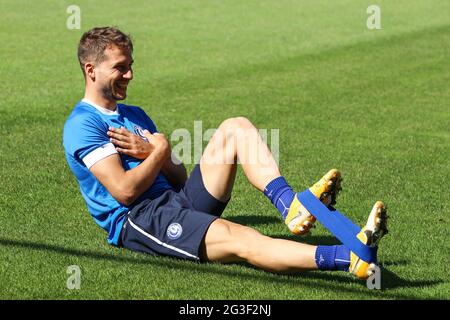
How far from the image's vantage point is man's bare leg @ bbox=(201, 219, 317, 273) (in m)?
6.61

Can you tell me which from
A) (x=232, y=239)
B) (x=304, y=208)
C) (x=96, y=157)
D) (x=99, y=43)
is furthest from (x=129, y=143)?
(x=304, y=208)

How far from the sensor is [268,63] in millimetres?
18828

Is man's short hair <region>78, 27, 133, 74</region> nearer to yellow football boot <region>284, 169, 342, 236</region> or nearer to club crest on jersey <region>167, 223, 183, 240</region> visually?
club crest on jersey <region>167, 223, 183, 240</region>

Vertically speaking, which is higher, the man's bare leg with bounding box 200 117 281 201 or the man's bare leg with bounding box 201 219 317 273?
the man's bare leg with bounding box 200 117 281 201

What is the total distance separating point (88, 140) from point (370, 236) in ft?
7.17

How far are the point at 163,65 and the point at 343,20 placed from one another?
747cm

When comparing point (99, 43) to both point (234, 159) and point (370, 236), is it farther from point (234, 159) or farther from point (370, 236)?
point (370, 236)

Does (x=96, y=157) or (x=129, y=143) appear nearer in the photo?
(x=96, y=157)

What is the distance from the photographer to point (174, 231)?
7.09 m

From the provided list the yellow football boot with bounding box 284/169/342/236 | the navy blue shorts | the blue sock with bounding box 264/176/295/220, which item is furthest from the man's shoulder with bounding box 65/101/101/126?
the yellow football boot with bounding box 284/169/342/236

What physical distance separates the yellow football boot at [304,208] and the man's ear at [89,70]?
5.90 ft

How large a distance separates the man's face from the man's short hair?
0.04 meters

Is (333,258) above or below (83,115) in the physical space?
below

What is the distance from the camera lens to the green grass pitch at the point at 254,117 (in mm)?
6859
